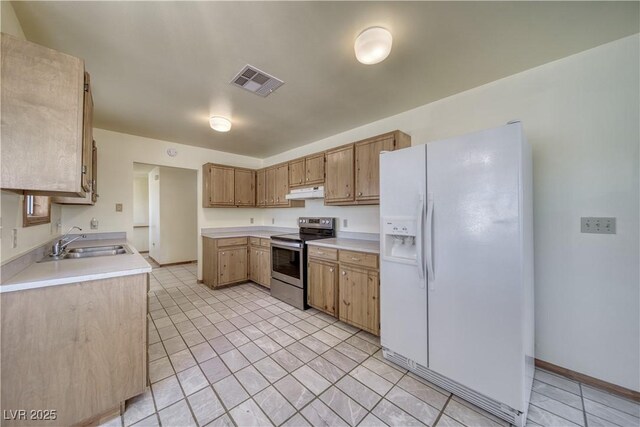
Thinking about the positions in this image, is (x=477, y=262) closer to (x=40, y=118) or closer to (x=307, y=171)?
(x=307, y=171)

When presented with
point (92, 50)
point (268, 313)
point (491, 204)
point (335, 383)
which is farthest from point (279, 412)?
point (92, 50)

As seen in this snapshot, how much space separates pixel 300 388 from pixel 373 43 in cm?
255

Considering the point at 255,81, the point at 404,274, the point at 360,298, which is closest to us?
the point at 404,274

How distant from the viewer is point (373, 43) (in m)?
1.58

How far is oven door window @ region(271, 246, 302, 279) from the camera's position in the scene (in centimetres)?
323

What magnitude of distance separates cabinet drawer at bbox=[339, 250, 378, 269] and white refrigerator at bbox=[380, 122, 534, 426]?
12.6 inches

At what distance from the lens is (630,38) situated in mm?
1685

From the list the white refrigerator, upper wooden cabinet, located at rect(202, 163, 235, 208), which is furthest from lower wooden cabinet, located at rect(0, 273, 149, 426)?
upper wooden cabinet, located at rect(202, 163, 235, 208)

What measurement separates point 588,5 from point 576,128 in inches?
33.4

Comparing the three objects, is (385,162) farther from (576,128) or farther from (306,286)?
(306,286)

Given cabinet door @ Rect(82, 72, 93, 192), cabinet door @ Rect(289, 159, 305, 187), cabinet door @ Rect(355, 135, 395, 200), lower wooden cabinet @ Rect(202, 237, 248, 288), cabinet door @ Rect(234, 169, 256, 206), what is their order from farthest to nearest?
cabinet door @ Rect(234, 169, 256, 206)
lower wooden cabinet @ Rect(202, 237, 248, 288)
cabinet door @ Rect(289, 159, 305, 187)
cabinet door @ Rect(355, 135, 395, 200)
cabinet door @ Rect(82, 72, 93, 192)

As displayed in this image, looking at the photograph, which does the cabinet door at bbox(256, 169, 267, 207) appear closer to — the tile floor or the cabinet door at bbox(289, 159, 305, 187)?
the cabinet door at bbox(289, 159, 305, 187)

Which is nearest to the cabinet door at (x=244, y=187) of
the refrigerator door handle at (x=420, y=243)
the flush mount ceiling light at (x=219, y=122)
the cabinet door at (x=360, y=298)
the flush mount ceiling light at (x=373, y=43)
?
the flush mount ceiling light at (x=219, y=122)

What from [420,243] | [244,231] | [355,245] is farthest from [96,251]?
[420,243]
